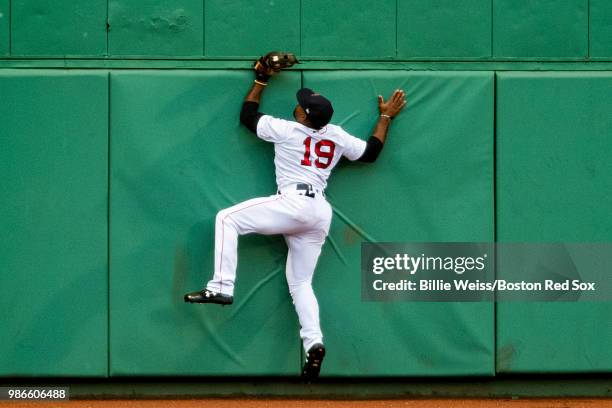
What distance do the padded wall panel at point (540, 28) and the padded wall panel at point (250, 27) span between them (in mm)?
1618

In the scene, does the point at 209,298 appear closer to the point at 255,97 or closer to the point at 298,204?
the point at 298,204

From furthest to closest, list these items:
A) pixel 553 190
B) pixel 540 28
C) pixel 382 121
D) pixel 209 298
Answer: pixel 540 28
pixel 553 190
pixel 382 121
pixel 209 298

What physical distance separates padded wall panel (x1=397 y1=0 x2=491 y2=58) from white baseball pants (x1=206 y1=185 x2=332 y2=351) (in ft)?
4.89

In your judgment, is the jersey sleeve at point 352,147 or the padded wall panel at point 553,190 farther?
the padded wall panel at point 553,190

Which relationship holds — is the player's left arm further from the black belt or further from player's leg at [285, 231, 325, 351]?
player's leg at [285, 231, 325, 351]

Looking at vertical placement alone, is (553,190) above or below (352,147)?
below

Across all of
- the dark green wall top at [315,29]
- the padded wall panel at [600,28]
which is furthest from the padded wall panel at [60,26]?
the padded wall panel at [600,28]

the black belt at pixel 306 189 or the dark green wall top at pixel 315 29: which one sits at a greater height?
the dark green wall top at pixel 315 29

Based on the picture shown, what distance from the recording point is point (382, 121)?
24.6 feet

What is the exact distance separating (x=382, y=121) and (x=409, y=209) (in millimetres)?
713

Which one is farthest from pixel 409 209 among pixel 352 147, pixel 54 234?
pixel 54 234

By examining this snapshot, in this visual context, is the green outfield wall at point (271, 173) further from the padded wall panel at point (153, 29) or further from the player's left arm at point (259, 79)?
the player's left arm at point (259, 79)

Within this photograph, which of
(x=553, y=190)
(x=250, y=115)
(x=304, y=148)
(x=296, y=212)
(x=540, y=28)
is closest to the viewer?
(x=296, y=212)

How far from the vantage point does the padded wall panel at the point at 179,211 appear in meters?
7.50
